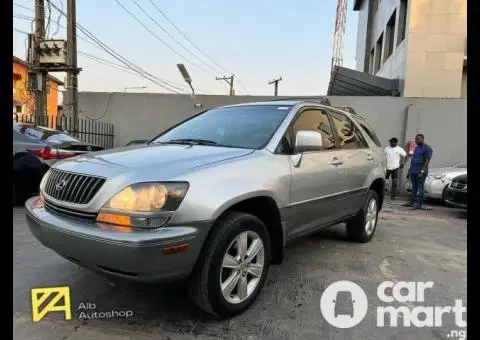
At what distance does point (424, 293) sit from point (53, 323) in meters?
3.06

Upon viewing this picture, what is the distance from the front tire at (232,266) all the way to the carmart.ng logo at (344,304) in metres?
0.58

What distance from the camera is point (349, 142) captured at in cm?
459

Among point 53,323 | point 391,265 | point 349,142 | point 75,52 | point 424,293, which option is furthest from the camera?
point 75,52

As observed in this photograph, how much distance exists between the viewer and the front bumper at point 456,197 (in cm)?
757

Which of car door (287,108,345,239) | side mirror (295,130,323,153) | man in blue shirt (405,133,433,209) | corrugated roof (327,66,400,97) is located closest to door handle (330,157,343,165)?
car door (287,108,345,239)

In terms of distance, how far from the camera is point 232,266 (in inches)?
108

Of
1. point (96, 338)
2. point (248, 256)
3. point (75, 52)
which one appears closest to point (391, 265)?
point (248, 256)

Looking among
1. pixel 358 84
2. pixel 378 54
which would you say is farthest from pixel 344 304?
pixel 378 54

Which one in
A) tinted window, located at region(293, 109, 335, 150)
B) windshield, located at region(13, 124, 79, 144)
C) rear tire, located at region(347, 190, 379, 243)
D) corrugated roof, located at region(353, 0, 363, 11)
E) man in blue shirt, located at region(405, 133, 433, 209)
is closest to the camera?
tinted window, located at region(293, 109, 335, 150)

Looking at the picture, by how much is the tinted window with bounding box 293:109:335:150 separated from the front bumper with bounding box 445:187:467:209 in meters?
4.75

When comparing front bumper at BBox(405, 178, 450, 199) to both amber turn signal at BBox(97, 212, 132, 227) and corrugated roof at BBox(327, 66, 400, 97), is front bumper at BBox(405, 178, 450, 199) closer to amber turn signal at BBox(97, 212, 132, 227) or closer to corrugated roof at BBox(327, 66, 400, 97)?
corrugated roof at BBox(327, 66, 400, 97)

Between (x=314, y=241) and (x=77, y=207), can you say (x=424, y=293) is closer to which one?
(x=314, y=241)

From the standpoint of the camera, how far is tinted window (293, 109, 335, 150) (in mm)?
3736

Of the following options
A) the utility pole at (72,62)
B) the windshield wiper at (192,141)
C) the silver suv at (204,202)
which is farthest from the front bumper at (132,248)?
the utility pole at (72,62)
